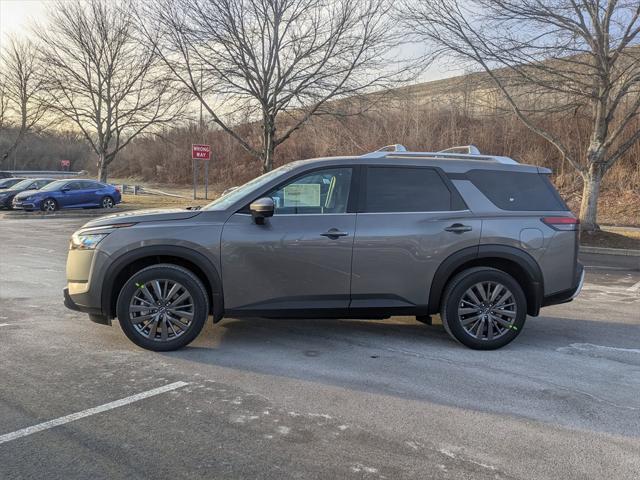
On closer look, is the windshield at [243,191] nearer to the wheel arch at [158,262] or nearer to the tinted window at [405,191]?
the wheel arch at [158,262]

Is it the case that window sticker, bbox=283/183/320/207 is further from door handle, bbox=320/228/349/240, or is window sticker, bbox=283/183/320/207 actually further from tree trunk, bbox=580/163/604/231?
tree trunk, bbox=580/163/604/231

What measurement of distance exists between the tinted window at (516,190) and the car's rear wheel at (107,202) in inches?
888

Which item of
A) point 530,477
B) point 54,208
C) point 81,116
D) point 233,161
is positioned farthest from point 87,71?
point 530,477

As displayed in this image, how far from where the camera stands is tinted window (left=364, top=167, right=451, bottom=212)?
5.09 meters

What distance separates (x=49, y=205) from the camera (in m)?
22.5

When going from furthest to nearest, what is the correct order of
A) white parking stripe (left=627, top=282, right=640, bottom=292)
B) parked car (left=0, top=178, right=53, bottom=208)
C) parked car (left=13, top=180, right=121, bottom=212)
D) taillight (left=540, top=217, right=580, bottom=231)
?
parked car (left=0, top=178, right=53, bottom=208), parked car (left=13, top=180, right=121, bottom=212), white parking stripe (left=627, top=282, right=640, bottom=292), taillight (left=540, top=217, right=580, bottom=231)

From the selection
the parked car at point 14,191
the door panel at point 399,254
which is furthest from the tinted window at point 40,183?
the door panel at point 399,254

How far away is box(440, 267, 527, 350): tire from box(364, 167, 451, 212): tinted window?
75 cm

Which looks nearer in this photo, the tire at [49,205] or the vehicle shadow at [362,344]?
the vehicle shadow at [362,344]

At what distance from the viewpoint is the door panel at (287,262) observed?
484cm

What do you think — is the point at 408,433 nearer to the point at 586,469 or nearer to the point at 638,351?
the point at 586,469

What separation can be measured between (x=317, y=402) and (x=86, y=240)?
2.62m

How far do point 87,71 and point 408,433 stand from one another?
2923cm

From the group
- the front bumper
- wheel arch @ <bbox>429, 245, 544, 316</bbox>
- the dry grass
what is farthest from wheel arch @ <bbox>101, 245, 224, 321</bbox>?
the front bumper
